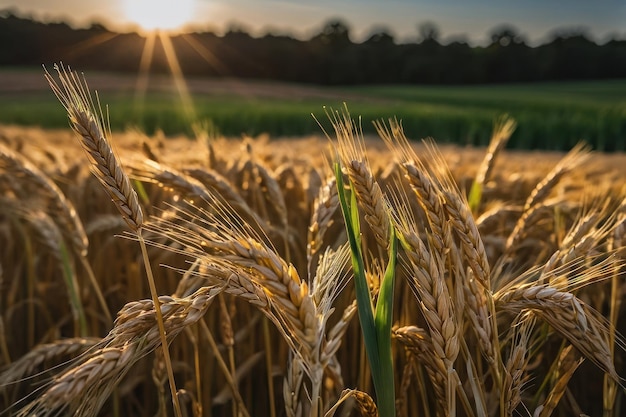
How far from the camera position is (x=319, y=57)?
50969 mm

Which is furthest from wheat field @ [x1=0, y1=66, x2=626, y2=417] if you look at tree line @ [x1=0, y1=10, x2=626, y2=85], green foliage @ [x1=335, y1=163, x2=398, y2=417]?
tree line @ [x1=0, y1=10, x2=626, y2=85]

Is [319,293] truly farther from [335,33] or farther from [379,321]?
[335,33]

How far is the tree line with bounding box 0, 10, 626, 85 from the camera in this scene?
49000 mm

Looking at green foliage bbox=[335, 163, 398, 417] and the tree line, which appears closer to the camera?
green foliage bbox=[335, 163, 398, 417]

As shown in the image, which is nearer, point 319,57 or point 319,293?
point 319,293

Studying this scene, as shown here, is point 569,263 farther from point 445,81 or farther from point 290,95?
point 445,81

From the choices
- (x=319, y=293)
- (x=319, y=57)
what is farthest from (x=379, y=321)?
(x=319, y=57)

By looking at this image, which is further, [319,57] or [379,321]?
[319,57]

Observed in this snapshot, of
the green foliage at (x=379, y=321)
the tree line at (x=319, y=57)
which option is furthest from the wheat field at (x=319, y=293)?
the tree line at (x=319, y=57)

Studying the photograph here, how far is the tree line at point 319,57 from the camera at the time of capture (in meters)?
49.0

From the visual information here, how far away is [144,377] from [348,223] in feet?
4.87

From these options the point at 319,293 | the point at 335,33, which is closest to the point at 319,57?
the point at 335,33

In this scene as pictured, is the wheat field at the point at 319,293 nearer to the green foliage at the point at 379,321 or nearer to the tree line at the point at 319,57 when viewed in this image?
the green foliage at the point at 379,321

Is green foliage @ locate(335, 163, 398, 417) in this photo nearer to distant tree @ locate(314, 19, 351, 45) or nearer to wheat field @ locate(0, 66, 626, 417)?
wheat field @ locate(0, 66, 626, 417)
